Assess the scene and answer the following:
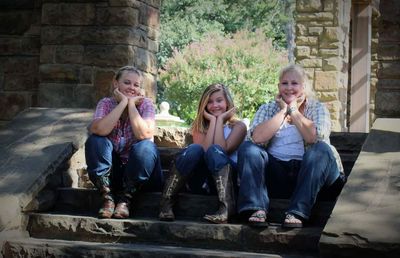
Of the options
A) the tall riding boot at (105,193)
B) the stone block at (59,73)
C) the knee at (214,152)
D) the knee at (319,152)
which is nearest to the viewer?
the knee at (319,152)

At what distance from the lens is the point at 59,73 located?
6.50 meters

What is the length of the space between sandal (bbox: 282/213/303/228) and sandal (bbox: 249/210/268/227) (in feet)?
0.38

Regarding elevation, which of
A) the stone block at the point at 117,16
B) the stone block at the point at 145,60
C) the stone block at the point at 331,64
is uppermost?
the stone block at the point at 117,16

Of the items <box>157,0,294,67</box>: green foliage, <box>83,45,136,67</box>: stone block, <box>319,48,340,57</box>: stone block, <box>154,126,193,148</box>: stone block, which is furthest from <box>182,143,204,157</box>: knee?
<box>157,0,294,67</box>: green foliage

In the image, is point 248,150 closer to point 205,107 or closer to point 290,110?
point 290,110

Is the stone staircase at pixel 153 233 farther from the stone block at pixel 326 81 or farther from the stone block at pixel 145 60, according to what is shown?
the stone block at pixel 326 81

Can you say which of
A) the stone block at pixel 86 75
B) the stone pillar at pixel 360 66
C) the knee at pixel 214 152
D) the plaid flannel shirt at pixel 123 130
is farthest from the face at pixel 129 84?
the stone pillar at pixel 360 66

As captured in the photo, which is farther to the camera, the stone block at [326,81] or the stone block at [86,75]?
the stone block at [326,81]

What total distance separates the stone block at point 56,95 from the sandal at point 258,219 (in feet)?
10.4

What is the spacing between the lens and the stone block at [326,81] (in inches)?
392

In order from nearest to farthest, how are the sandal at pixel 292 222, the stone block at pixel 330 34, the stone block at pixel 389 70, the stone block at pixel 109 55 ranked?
the sandal at pixel 292 222 → the stone block at pixel 389 70 → the stone block at pixel 109 55 → the stone block at pixel 330 34

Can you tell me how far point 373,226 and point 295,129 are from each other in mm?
1103

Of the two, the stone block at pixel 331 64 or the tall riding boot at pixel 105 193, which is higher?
the stone block at pixel 331 64

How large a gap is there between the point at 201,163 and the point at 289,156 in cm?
55
